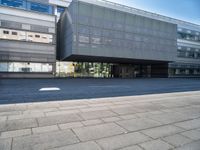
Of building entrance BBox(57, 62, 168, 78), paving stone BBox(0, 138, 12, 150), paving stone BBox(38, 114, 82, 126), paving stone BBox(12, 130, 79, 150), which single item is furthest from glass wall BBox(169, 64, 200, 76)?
paving stone BBox(0, 138, 12, 150)

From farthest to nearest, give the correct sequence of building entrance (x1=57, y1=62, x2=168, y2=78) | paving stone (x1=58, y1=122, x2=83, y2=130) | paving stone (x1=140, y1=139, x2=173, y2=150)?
building entrance (x1=57, y1=62, x2=168, y2=78)
paving stone (x1=58, y1=122, x2=83, y2=130)
paving stone (x1=140, y1=139, x2=173, y2=150)

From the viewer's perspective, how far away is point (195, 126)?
5055 mm

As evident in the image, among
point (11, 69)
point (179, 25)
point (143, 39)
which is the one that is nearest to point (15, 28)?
point (11, 69)

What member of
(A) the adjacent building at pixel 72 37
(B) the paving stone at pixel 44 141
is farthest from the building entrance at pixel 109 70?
(B) the paving stone at pixel 44 141

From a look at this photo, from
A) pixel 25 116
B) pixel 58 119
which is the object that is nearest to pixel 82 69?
pixel 25 116

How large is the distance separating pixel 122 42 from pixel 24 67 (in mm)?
17804

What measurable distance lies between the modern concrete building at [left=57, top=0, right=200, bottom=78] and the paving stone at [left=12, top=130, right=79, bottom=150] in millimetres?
21483

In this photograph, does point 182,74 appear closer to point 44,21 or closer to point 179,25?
point 179,25

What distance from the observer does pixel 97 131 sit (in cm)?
442

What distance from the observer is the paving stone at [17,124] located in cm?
451

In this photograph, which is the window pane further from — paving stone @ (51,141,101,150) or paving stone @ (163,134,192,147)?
paving stone @ (163,134,192,147)

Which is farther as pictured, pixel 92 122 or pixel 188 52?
pixel 188 52

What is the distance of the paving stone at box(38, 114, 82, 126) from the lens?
5.03m

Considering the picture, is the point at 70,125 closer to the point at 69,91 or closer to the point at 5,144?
the point at 5,144
